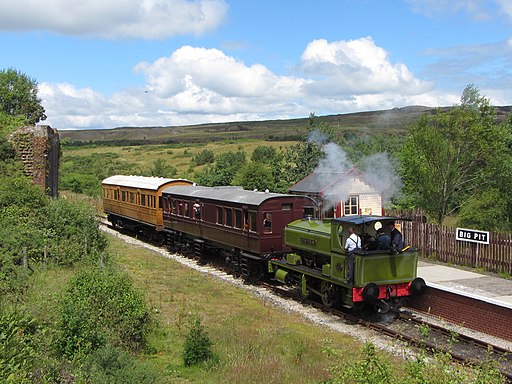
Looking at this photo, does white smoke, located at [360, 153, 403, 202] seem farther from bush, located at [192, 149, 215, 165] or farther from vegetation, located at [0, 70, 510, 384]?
bush, located at [192, 149, 215, 165]

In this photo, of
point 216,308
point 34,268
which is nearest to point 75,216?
point 34,268

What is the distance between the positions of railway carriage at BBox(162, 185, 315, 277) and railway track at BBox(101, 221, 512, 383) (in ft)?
4.91

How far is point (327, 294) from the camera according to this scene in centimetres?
1501

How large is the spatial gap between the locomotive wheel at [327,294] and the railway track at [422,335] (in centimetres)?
14

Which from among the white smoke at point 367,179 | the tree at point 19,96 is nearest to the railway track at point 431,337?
the white smoke at point 367,179

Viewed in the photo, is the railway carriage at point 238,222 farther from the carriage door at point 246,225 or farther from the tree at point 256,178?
the tree at point 256,178

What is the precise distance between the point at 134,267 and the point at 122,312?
9.55 m

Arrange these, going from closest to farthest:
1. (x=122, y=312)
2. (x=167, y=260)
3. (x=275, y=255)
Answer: (x=122, y=312) → (x=275, y=255) → (x=167, y=260)

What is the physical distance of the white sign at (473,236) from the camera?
64.1 feet

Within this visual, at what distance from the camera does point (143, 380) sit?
25.9 ft

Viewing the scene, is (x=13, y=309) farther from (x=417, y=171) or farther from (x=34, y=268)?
(x=417, y=171)

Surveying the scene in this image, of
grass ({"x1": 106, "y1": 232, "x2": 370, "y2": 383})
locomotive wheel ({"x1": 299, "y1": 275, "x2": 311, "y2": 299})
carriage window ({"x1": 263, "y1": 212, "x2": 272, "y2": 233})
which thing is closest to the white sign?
locomotive wheel ({"x1": 299, "y1": 275, "x2": 311, "y2": 299})

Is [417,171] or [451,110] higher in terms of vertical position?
[451,110]

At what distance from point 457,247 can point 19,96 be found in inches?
1570
